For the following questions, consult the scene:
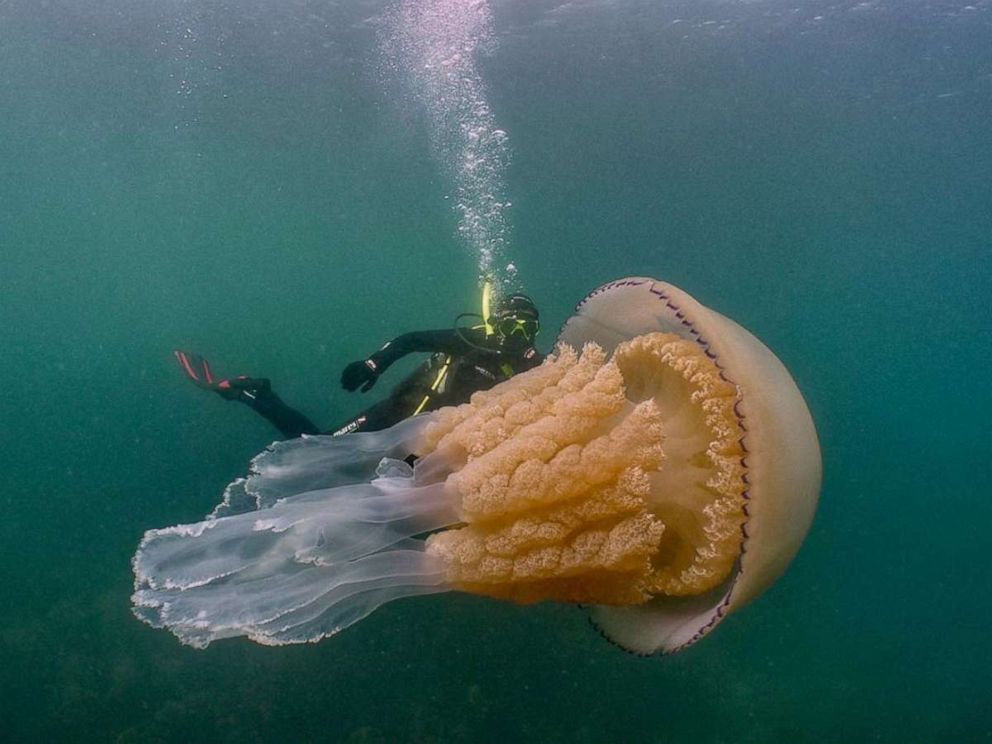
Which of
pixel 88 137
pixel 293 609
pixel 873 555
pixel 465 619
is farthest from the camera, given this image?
pixel 88 137

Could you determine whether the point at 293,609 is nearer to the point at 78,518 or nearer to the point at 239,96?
the point at 78,518

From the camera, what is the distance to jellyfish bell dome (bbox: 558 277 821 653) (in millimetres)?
1897

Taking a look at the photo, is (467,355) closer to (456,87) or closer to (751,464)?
(751,464)

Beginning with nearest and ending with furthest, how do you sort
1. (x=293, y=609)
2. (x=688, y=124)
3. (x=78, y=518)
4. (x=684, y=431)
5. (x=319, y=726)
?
(x=293, y=609) < (x=684, y=431) < (x=319, y=726) < (x=78, y=518) < (x=688, y=124)

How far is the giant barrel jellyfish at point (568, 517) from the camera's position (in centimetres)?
206

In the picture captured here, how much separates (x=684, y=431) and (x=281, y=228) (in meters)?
49.1

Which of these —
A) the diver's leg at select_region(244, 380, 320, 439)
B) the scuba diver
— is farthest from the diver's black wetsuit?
the diver's leg at select_region(244, 380, 320, 439)

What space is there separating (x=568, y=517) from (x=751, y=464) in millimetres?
647

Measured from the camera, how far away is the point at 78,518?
1051cm

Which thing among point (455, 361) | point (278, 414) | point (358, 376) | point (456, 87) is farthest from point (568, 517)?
point (456, 87)

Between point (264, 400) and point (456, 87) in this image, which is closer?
point (264, 400)

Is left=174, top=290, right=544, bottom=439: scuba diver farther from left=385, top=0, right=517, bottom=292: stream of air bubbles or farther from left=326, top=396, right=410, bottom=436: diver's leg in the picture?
left=385, top=0, right=517, bottom=292: stream of air bubbles

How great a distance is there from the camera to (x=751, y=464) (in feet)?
6.17

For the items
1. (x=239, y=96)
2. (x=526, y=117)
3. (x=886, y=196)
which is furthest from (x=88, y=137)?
(x=886, y=196)
